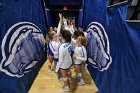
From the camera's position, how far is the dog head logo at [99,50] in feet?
10.7

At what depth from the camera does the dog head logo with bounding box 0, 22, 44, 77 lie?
2.92m

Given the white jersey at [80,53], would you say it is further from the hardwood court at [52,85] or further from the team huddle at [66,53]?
the hardwood court at [52,85]

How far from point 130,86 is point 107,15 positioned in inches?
58.3

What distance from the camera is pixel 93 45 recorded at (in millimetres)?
4312

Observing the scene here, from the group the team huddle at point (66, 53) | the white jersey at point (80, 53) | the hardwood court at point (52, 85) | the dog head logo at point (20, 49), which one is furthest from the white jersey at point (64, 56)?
the dog head logo at point (20, 49)

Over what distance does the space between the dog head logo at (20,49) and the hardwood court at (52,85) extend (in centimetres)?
41

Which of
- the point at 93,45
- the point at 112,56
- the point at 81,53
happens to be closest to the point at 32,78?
the point at 81,53

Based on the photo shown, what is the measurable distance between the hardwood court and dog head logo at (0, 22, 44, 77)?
41 cm

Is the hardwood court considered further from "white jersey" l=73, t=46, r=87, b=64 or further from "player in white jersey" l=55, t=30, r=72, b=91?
"white jersey" l=73, t=46, r=87, b=64

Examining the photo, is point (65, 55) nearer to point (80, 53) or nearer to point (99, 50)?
point (80, 53)

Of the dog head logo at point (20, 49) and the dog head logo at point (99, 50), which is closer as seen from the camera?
the dog head logo at point (20, 49)

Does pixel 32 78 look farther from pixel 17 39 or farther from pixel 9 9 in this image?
pixel 9 9

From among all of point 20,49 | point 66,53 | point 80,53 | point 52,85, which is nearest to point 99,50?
point 80,53

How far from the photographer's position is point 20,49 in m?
3.45
